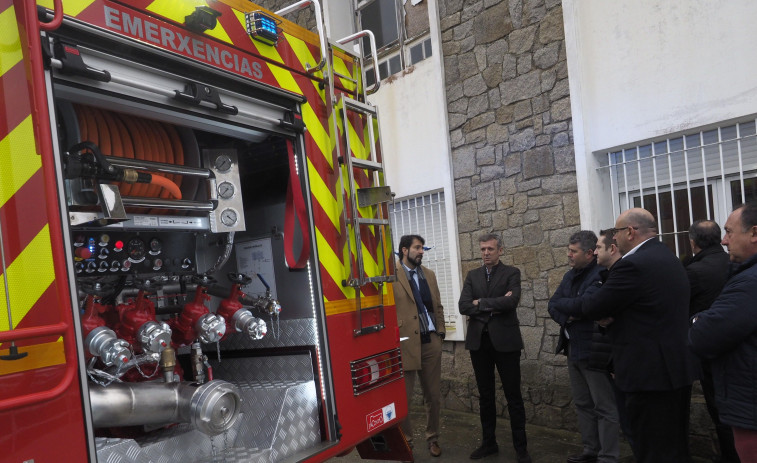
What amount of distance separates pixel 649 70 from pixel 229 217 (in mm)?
3938

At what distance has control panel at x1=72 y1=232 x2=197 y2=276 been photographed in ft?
10.0

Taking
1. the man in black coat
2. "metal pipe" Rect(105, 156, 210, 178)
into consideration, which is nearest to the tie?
the man in black coat

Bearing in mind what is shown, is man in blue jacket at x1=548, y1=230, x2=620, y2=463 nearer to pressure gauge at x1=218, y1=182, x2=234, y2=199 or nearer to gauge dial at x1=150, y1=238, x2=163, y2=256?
pressure gauge at x1=218, y1=182, x2=234, y2=199

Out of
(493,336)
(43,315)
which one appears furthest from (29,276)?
(493,336)

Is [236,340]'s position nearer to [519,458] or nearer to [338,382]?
[338,382]

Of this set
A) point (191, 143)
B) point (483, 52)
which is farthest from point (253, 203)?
point (483, 52)

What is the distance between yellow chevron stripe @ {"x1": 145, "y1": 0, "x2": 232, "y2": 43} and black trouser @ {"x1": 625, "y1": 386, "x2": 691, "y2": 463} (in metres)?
3.08

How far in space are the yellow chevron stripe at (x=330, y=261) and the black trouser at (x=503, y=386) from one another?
242 cm

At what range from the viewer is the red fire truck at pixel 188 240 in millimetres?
2031

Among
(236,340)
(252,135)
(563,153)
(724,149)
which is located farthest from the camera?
(563,153)

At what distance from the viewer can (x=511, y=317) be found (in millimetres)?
5480

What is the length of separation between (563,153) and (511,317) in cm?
170

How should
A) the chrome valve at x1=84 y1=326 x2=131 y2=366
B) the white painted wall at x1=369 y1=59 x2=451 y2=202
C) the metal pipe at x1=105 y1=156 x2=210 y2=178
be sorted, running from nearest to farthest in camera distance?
the chrome valve at x1=84 y1=326 x2=131 y2=366
the metal pipe at x1=105 y1=156 x2=210 y2=178
the white painted wall at x1=369 y1=59 x2=451 y2=202

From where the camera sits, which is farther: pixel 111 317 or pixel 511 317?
pixel 511 317
